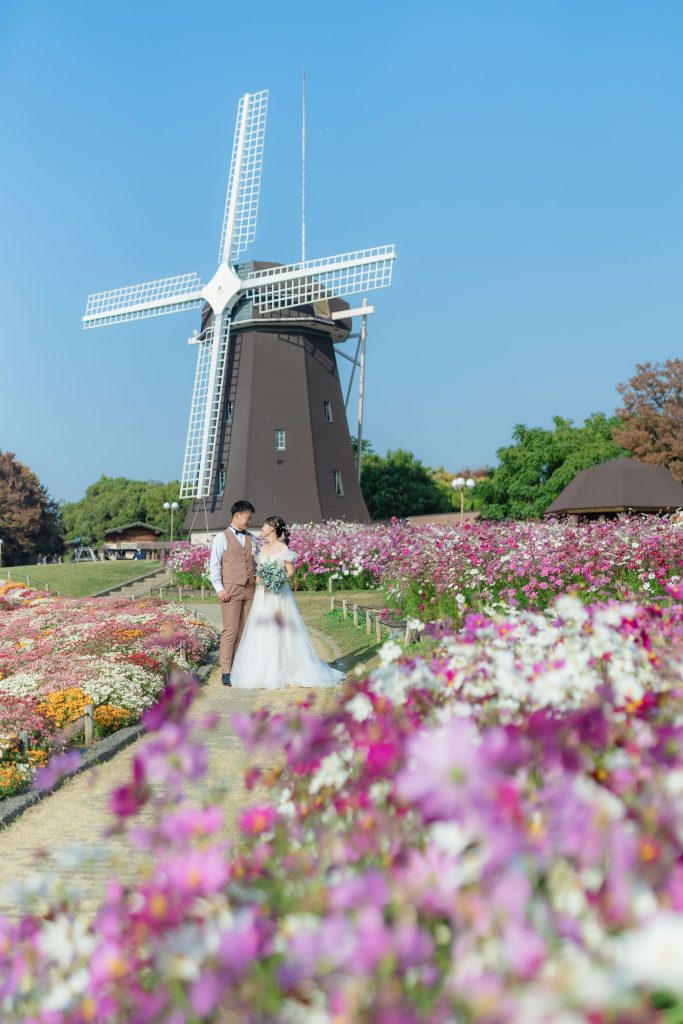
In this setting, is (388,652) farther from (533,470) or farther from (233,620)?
(533,470)

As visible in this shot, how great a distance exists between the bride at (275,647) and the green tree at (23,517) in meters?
54.0

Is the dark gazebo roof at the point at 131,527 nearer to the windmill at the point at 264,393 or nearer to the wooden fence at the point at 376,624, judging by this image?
the windmill at the point at 264,393

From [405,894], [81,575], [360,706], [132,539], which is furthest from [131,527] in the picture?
[405,894]

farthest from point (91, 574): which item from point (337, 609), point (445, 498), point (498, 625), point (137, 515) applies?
point (137, 515)

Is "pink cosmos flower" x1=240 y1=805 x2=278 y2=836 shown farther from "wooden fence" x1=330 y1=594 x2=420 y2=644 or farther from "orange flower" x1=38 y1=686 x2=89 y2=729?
"wooden fence" x1=330 y1=594 x2=420 y2=644

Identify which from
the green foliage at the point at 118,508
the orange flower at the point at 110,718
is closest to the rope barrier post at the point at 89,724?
the orange flower at the point at 110,718

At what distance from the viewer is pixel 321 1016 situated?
1.82 meters

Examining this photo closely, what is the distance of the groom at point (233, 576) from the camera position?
37.4 ft

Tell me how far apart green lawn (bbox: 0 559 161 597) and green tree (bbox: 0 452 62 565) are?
23077 millimetres

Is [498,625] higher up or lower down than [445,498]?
lower down

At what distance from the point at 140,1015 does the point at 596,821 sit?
109cm

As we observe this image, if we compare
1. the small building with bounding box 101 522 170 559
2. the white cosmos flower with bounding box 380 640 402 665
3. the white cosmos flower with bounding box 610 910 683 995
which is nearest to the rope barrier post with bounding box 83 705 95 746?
the white cosmos flower with bounding box 380 640 402 665

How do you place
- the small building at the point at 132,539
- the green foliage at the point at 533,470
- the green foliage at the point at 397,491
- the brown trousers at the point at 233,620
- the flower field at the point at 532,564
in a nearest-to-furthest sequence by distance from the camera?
the brown trousers at the point at 233,620, the flower field at the point at 532,564, the green foliage at the point at 533,470, the green foliage at the point at 397,491, the small building at the point at 132,539

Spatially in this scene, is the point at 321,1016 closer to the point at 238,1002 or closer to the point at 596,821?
the point at 238,1002
